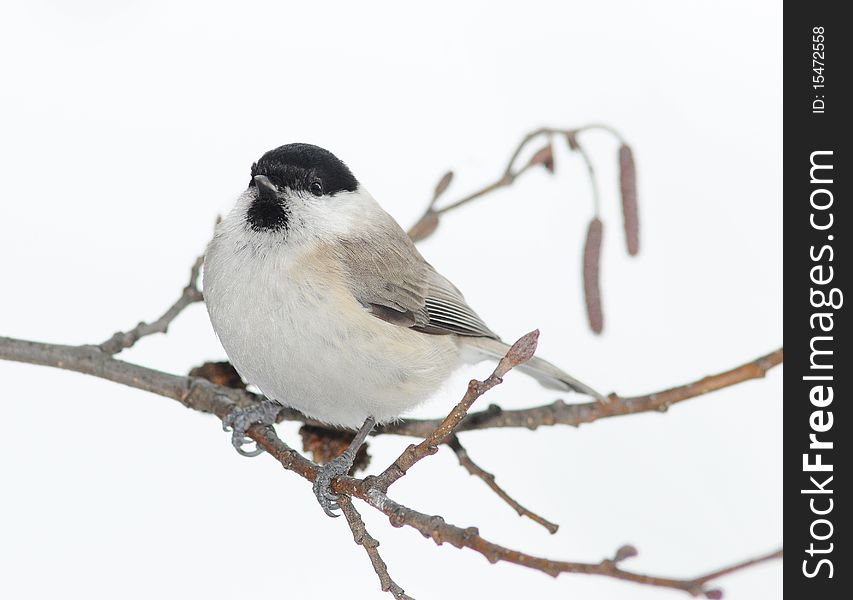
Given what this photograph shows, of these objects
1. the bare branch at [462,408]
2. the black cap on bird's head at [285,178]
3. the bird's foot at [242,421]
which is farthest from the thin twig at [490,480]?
the black cap on bird's head at [285,178]

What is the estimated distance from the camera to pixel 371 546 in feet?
4.97

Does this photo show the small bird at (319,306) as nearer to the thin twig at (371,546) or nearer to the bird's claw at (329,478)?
the bird's claw at (329,478)

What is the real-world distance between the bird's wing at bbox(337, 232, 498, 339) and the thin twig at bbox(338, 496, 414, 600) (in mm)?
750

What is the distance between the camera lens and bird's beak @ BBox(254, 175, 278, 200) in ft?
7.16

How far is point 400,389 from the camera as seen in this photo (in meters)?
2.28

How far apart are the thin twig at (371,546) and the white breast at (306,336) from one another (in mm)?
527

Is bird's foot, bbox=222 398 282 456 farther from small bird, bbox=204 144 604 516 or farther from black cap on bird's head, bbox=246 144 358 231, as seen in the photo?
black cap on bird's head, bbox=246 144 358 231

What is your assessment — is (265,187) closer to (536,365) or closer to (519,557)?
(536,365)

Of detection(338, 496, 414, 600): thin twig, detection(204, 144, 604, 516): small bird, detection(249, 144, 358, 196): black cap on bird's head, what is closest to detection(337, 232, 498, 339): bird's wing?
detection(204, 144, 604, 516): small bird

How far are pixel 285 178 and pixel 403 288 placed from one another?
45cm

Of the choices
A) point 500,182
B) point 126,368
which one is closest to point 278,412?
point 126,368

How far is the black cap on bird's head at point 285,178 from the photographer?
2201mm

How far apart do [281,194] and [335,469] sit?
690 millimetres

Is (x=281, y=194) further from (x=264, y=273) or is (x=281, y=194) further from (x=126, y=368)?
(x=126, y=368)
